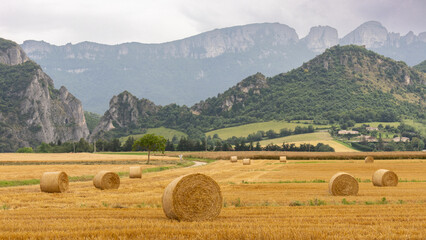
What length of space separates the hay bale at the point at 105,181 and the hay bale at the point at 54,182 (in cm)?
240

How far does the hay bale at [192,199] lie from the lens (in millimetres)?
12875

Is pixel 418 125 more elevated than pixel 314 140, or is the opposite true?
pixel 418 125

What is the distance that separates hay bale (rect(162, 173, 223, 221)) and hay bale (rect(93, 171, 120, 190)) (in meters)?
13.7

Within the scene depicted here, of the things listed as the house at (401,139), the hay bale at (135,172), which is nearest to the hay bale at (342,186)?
the hay bale at (135,172)

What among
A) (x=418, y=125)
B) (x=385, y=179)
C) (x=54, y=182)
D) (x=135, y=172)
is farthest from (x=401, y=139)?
(x=54, y=182)

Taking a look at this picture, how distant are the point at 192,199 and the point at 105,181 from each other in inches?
569

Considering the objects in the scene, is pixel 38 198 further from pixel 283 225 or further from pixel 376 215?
pixel 376 215

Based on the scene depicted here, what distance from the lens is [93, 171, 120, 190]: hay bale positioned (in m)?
26.2

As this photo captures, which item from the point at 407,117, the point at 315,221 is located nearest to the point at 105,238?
the point at 315,221

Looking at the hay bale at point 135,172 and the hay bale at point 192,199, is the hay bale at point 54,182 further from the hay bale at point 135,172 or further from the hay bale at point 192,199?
the hay bale at point 135,172

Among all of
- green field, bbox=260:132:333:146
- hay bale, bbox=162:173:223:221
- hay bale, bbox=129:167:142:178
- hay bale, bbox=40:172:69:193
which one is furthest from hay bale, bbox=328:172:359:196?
green field, bbox=260:132:333:146

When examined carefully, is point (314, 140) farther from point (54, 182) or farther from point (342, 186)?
point (54, 182)

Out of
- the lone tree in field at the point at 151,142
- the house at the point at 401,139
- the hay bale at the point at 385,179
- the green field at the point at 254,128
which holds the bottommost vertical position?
the hay bale at the point at 385,179

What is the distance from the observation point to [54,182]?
77.5 ft
